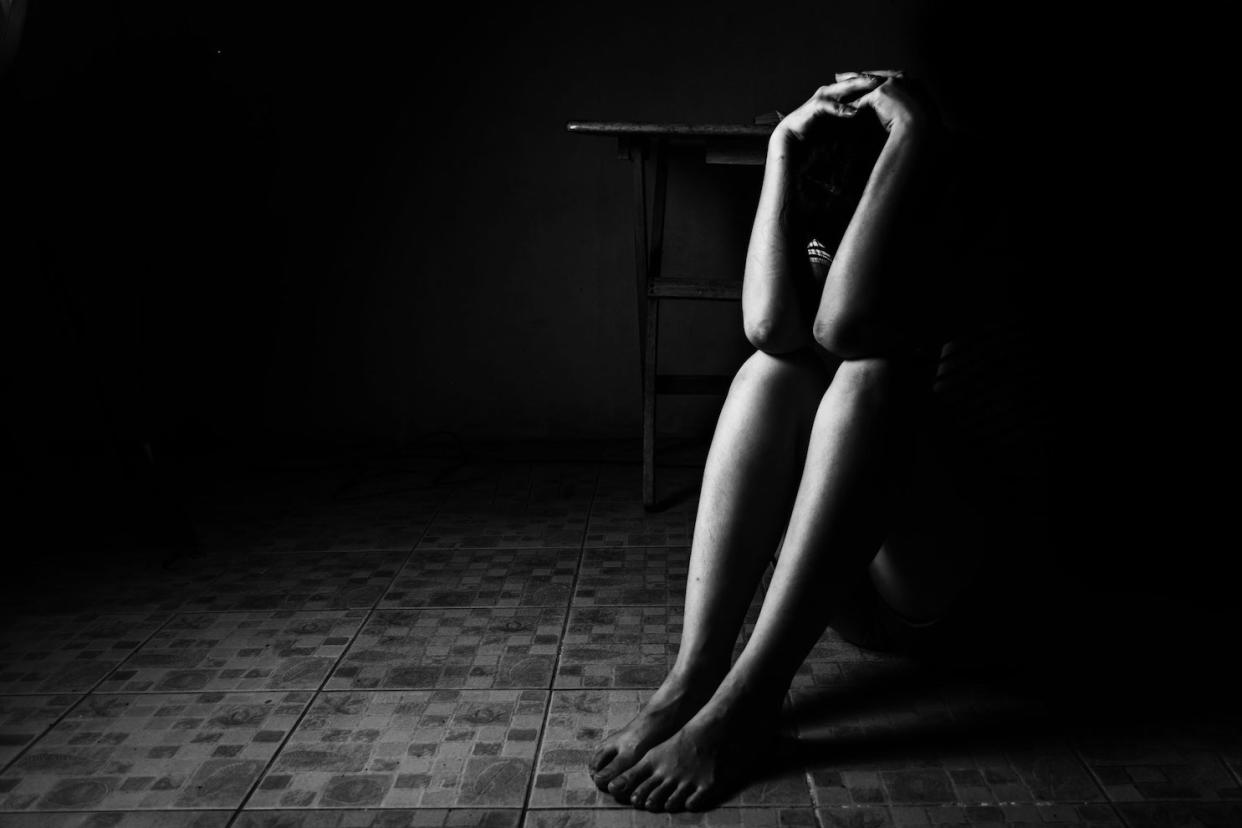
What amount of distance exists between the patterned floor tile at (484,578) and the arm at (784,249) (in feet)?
2.44

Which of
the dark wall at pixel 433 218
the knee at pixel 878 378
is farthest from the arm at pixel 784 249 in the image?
the dark wall at pixel 433 218

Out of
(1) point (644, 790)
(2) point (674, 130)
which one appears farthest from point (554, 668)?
(2) point (674, 130)

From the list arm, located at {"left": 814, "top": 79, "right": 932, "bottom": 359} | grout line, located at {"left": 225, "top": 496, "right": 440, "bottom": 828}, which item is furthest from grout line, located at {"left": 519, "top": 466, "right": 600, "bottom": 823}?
arm, located at {"left": 814, "top": 79, "right": 932, "bottom": 359}

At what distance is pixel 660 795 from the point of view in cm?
110

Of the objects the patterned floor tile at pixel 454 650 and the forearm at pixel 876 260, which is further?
the patterned floor tile at pixel 454 650

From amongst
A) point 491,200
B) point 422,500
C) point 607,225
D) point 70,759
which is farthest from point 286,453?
point 70,759

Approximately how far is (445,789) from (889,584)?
0.68 m

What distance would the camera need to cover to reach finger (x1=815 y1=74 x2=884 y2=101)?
1255mm

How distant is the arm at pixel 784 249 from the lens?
1.27 m

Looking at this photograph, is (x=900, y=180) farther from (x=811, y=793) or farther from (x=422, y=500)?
(x=422, y=500)

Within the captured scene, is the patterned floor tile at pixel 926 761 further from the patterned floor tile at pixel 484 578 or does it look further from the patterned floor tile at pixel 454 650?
the patterned floor tile at pixel 484 578

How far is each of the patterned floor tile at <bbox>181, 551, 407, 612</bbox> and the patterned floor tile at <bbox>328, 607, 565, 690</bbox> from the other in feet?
0.45

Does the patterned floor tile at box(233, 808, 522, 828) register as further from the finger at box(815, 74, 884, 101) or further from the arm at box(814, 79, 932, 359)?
the finger at box(815, 74, 884, 101)

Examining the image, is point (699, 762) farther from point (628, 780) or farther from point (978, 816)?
point (978, 816)
